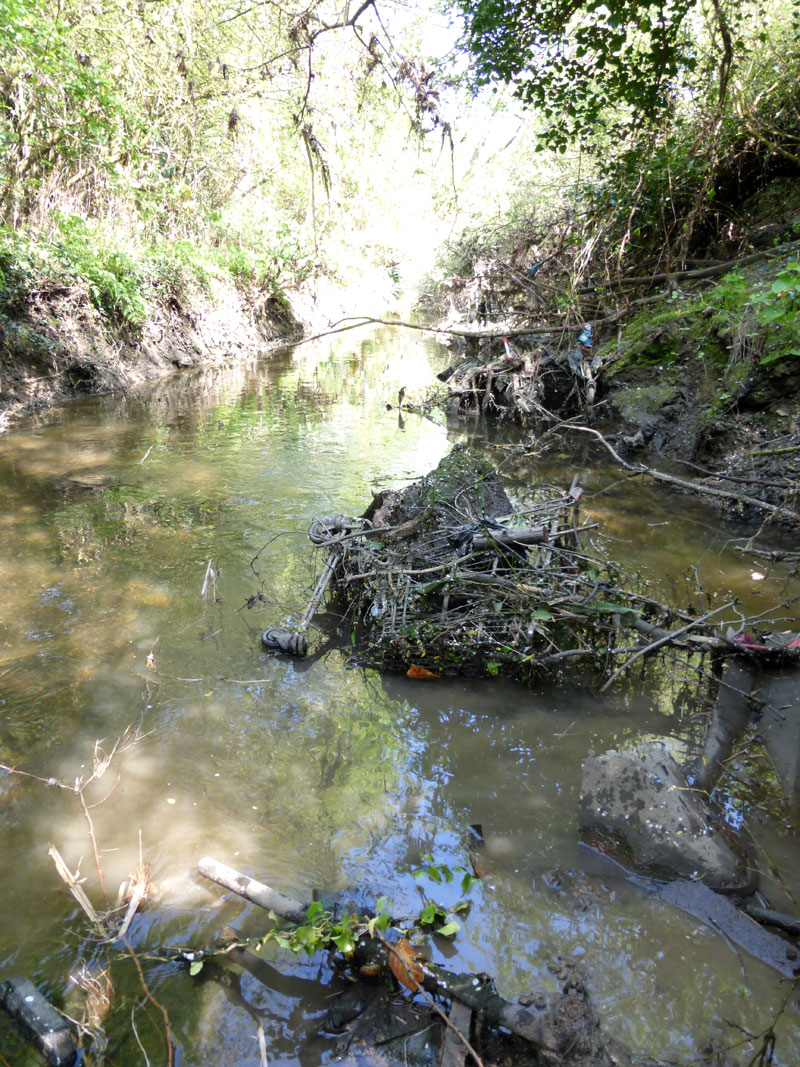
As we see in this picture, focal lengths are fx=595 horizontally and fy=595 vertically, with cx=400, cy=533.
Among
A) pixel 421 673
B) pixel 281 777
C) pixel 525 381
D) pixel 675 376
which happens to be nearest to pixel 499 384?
pixel 525 381

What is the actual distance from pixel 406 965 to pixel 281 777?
4.52ft

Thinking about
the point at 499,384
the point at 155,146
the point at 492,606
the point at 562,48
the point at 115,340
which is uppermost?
the point at 155,146

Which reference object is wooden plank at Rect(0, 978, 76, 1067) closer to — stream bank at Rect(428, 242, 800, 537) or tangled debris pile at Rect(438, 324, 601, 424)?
stream bank at Rect(428, 242, 800, 537)

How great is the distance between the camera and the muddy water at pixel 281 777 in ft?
6.97

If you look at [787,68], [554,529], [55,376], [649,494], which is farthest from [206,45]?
[554,529]

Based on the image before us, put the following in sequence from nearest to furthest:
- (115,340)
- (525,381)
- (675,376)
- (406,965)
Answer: (406,965) < (675,376) < (525,381) < (115,340)

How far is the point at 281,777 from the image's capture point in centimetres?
316

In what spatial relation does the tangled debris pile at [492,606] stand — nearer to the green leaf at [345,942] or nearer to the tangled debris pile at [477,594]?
the tangled debris pile at [477,594]

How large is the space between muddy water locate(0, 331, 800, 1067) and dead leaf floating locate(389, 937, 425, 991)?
1.00ft

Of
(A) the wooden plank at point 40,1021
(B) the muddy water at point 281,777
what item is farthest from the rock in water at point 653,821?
(A) the wooden plank at point 40,1021

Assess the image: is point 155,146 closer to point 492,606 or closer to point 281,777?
point 492,606

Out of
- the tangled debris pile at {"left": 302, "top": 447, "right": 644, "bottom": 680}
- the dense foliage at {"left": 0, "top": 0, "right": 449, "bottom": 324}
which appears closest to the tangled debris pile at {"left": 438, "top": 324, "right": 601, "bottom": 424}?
the dense foliage at {"left": 0, "top": 0, "right": 449, "bottom": 324}

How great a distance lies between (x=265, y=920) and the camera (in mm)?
2375

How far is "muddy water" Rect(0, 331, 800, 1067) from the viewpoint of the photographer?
6.97ft
